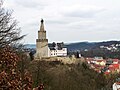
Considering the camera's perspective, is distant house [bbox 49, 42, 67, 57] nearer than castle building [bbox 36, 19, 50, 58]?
No

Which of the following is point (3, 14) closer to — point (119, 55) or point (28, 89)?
point (28, 89)

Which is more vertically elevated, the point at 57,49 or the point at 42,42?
the point at 42,42

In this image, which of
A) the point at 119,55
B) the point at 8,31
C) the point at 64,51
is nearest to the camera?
the point at 8,31

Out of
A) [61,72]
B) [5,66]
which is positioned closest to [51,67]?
[61,72]

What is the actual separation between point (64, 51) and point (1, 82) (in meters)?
102

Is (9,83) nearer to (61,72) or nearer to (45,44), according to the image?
(61,72)

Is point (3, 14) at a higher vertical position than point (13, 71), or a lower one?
higher

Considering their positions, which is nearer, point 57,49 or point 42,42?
point 42,42

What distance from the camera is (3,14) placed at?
17.3m

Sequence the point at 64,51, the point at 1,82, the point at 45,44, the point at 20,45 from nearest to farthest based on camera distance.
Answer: the point at 1,82 < the point at 20,45 < the point at 45,44 < the point at 64,51

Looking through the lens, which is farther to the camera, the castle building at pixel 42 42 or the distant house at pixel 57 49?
the distant house at pixel 57 49

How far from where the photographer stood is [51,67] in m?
61.7

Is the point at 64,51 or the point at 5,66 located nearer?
the point at 5,66

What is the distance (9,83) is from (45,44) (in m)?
70.2
